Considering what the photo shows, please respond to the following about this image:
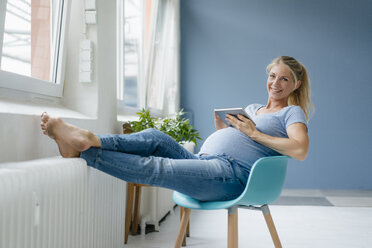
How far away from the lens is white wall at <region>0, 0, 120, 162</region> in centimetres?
154

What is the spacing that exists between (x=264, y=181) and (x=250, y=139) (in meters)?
0.26

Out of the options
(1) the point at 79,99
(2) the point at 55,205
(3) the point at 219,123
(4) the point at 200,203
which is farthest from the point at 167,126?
(2) the point at 55,205

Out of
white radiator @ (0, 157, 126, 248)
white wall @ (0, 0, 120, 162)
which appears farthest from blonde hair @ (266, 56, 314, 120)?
white radiator @ (0, 157, 126, 248)

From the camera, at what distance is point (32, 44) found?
1.86m

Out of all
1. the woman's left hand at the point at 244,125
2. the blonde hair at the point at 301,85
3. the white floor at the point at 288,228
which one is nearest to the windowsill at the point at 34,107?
the woman's left hand at the point at 244,125

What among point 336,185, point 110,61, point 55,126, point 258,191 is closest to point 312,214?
point 336,185

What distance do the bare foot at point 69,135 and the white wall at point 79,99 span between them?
11cm

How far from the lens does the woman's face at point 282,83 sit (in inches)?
83.6

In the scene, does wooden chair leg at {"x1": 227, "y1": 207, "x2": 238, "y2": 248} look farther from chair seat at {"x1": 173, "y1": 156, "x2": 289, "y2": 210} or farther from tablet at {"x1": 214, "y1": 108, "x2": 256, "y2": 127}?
tablet at {"x1": 214, "y1": 108, "x2": 256, "y2": 127}

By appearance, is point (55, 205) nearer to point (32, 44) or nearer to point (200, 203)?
point (200, 203)

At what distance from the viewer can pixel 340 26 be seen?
15.4 ft

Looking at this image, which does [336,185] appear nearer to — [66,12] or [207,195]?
[207,195]

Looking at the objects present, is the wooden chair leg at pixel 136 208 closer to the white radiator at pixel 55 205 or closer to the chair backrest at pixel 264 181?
the white radiator at pixel 55 205

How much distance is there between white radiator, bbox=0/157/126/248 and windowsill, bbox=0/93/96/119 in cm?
25
